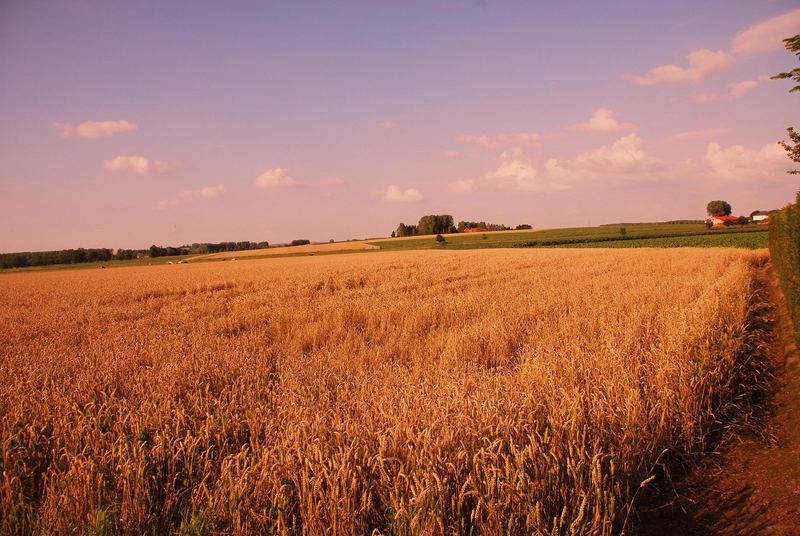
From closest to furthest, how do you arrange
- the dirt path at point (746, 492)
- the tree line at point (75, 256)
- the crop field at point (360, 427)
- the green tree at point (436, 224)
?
the crop field at point (360, 427), the dirt path at point (746, 492), the tree line at point (75, 256), the green tree at point (436, 224)

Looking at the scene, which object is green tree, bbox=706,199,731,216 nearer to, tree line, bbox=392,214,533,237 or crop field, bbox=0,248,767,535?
tree line, bbox=392,214,533,237

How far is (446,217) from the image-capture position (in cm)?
14725

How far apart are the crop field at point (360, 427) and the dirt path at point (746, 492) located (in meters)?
0.25

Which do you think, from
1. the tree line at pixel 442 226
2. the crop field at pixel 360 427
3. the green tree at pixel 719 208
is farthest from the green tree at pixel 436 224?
the crop field at pixel 360 427

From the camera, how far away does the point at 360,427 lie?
343 centimetres

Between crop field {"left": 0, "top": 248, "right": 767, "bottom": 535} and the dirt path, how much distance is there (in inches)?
9.9

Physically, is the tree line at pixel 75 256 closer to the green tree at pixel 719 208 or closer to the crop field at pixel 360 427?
the crop field at pixel 360 427

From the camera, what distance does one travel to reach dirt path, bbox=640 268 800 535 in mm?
3100

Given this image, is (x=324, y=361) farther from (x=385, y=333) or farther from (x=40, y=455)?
(x=40, y=455)

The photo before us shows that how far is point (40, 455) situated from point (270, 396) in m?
1.99

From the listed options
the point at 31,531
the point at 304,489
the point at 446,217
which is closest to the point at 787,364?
the point at 304,489

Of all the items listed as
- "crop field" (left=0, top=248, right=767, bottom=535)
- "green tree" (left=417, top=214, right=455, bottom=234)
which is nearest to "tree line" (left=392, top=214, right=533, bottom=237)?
"green tree" (left=417, top=214, right=455, bottom=234)

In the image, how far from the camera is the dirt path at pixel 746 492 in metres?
3.10

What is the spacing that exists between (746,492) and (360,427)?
338 cm
